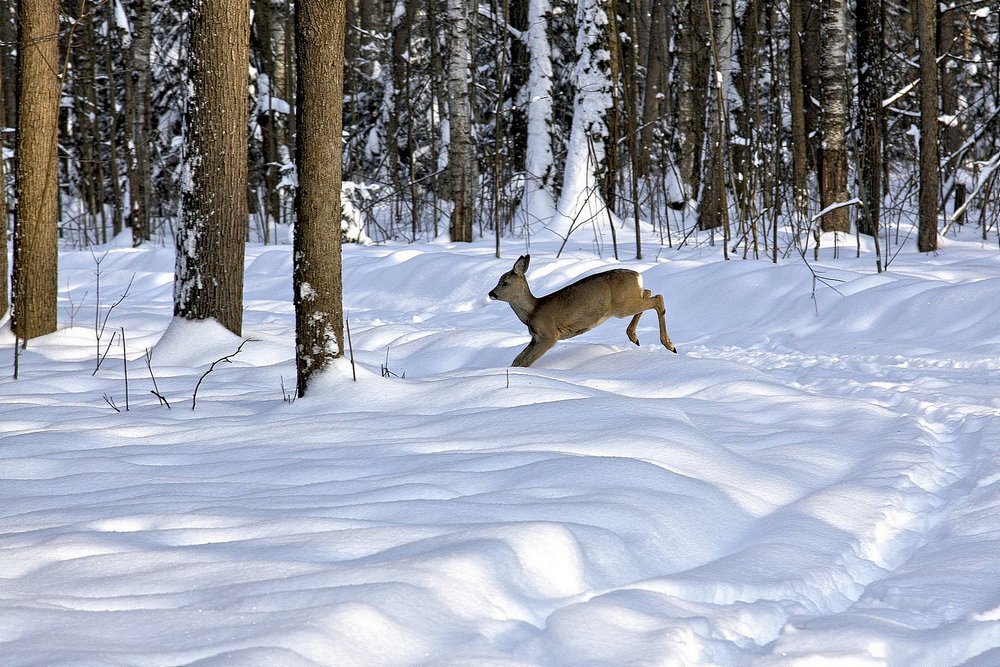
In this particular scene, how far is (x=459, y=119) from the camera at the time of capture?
49.9 feet

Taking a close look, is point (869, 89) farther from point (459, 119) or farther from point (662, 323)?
point (662, 323)

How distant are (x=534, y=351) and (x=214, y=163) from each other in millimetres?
3048

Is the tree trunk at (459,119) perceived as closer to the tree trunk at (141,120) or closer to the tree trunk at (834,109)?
the tree trunk at (834,109)

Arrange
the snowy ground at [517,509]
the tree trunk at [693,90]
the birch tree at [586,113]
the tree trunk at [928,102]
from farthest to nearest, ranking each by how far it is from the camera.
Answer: the tree trunk at [693,90]
the birch tree at [586,113]
the tree trunk at [928,102]
the snowy ground at [517,509]

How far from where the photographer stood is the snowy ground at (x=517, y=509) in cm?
247

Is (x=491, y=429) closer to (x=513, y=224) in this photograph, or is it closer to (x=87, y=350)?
(x=87, y=350)

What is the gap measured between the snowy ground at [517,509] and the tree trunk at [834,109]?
5486mm

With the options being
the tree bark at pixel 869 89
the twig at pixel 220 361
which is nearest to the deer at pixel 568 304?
the twig at pixel 220 361

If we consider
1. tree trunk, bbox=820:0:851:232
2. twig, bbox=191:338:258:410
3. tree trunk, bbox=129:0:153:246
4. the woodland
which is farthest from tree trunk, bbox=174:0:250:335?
tree trunk, bbox=129:0:153:246

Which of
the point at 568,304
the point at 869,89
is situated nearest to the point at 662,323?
the point at 568,304

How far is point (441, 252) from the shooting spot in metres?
13.1

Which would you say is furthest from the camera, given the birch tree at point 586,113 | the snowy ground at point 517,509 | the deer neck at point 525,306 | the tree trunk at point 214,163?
the birch tree at point 586,113

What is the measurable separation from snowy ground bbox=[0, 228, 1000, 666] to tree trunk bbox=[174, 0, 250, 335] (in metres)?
0.44

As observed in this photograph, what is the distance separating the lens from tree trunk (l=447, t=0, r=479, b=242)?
1505cm
